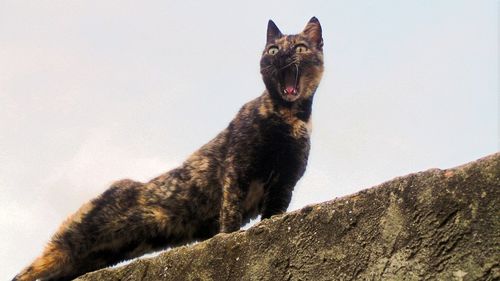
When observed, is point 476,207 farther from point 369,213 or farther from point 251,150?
point 251,150

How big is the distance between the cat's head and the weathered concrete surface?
2566 millimetres

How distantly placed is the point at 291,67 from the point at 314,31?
2.42 ft

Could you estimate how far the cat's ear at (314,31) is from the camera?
598cm

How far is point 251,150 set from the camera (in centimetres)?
516

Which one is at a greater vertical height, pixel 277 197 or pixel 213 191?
pixel 213 191

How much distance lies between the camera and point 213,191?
17.1ft

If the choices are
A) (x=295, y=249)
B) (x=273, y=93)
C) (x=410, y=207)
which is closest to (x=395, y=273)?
(x=410, y=207)

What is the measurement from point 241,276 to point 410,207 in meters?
0.76

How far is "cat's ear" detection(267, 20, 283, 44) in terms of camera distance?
5.91 m

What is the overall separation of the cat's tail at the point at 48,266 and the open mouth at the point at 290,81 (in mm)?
2002

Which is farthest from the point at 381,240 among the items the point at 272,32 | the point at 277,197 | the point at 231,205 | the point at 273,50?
the point at 272,32

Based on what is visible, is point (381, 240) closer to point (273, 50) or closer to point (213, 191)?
point (213, 191)

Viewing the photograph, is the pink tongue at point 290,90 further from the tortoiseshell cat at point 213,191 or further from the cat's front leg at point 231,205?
the cat's front leg at point 231,205

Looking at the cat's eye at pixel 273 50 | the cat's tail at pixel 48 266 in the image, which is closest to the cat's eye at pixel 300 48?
the cat's eye at pixel 273 50
